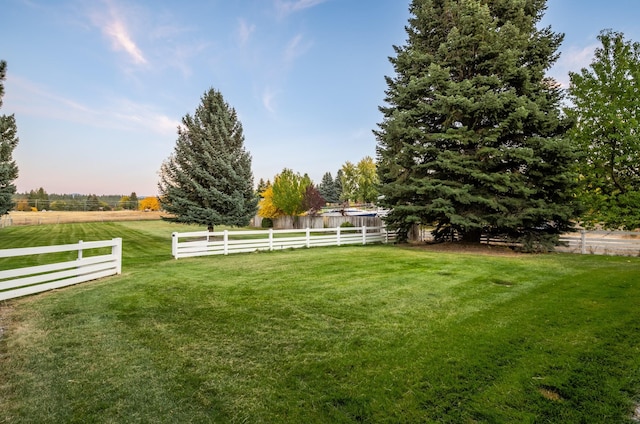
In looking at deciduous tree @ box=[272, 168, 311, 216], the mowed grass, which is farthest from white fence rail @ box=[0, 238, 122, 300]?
deciduous tree @ box=[272, 168, 311, 216]

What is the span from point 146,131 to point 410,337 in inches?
772

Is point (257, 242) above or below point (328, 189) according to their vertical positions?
below

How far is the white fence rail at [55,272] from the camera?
5.70 m

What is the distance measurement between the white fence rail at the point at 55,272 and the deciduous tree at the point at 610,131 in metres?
15.4

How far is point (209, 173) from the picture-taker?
17.9 metres

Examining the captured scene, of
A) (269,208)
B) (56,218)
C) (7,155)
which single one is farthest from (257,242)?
(56,218)

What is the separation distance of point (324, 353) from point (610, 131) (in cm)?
1364

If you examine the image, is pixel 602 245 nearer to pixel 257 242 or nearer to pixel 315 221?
pixel 257 242

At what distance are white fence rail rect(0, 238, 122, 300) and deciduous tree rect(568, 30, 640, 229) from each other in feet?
50.6

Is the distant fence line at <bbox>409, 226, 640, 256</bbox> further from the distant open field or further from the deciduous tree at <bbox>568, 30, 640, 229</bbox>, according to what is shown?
the distant open field

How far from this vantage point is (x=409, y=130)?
1344cm

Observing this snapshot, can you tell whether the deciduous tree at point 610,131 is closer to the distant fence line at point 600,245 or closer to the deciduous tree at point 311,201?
the distant fence line at point 600,245

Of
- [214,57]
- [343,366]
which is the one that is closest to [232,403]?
[343,366]

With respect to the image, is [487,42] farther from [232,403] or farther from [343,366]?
[232,403]
